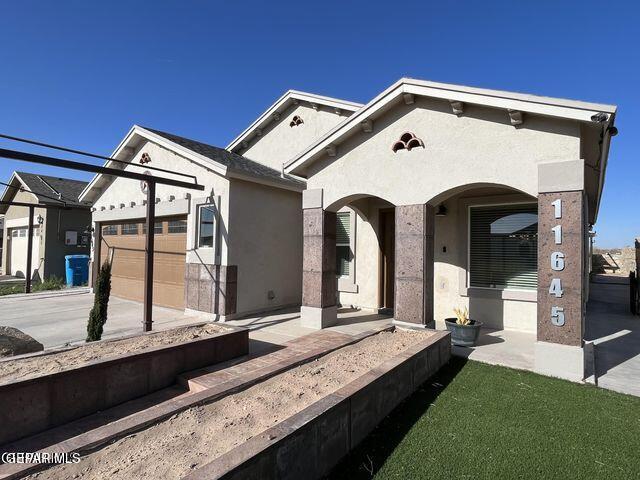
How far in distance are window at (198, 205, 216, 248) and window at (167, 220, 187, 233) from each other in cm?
89

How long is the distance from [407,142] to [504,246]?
3.66 metres

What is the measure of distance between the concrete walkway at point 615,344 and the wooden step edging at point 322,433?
3196mm

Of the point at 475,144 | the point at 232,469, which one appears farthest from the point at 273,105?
the point at 232,469

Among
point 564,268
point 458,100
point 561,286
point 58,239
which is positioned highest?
point 458,100

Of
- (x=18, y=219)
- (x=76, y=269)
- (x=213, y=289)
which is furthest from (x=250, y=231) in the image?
(x=18, y=219)

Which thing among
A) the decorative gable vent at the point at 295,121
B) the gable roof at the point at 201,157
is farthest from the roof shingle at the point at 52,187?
the decorative gable vent at the point at 295,121

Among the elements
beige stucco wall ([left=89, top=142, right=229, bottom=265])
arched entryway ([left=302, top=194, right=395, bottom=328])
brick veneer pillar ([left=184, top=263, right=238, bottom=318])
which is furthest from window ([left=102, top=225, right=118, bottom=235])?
arched entryway ([left=302, top=194, right=395, bottom=328])

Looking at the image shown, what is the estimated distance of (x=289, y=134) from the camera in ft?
45.6

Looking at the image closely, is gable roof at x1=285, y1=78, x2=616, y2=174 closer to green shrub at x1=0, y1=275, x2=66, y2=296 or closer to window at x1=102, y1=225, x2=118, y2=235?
window at x1=102, y1=225, x2=118, y2=235

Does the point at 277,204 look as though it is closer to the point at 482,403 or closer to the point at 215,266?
the point at 215,266

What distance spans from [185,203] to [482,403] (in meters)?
8.85

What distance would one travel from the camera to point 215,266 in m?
9.36

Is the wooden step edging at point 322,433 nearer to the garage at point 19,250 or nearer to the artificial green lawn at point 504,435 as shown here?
the artificial green lawn at point 504,435

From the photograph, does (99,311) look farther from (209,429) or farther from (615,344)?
(615,344)
